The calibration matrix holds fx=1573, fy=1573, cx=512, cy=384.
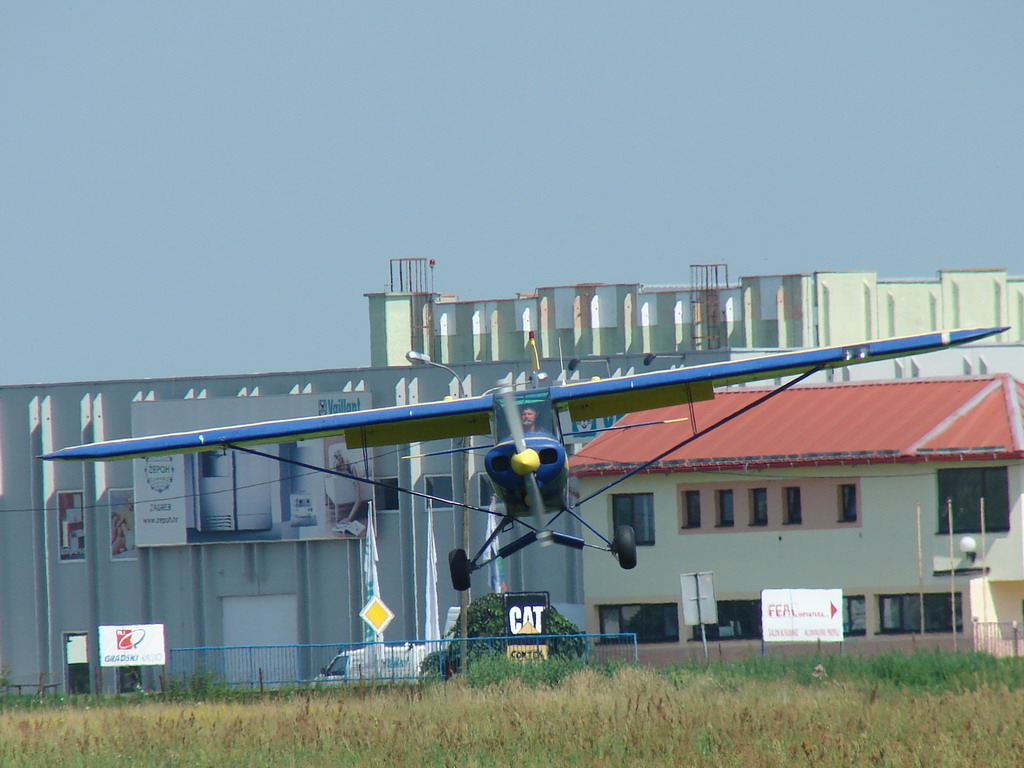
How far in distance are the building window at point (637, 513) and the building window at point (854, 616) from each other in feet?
18.1

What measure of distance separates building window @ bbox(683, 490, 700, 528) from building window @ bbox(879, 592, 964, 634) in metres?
5.37

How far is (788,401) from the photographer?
43.2m

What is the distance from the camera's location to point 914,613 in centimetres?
3719

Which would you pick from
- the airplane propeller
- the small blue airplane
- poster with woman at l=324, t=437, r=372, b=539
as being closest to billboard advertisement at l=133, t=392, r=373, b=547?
poster with woman at l=324, t=437, r=372, b=539

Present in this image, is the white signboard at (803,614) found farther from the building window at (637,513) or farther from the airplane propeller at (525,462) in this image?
the airplane propeller at (525,462)

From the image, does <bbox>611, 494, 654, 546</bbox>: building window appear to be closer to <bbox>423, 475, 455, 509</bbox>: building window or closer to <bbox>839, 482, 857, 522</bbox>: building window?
<bbox>839, 482, 857, 522</bbox>: building window

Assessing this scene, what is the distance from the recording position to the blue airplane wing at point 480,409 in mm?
22516

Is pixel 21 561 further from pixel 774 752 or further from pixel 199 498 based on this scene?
pixel 774 752

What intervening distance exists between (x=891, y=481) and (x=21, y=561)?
110ft

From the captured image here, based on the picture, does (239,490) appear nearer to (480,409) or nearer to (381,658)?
(381,658)

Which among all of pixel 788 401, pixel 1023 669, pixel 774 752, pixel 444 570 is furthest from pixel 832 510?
pixel 774 752

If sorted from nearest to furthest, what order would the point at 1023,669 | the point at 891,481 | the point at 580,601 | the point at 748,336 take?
the point at 1023,669 < the point at 891,481 < the point at 580,601 < the point at 748,336

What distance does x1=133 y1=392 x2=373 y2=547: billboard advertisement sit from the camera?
53906 millimetres

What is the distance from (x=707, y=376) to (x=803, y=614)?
1097 centimetres
